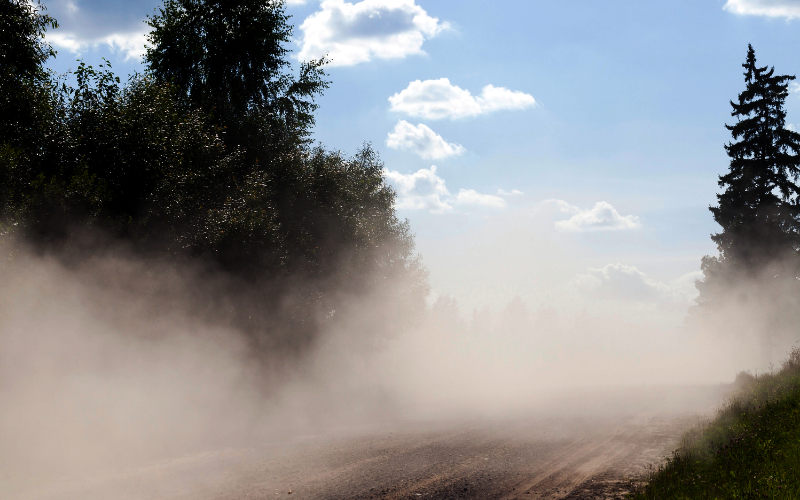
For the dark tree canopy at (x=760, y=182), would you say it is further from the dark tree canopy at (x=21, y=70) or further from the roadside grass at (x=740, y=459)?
the dark tree canopy at (x=21, y=70)

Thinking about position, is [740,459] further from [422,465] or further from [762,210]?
[762,210]

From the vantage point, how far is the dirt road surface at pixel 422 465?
8531 mm

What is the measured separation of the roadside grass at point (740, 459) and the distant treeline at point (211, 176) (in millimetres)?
13962

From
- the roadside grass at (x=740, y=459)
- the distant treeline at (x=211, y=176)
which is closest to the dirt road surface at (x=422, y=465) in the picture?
the roadside grass at (x=740, y=459)

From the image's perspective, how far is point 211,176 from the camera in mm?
18984

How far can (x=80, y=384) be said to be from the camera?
13367 millimetres

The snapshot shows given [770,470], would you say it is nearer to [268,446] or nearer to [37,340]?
[268,446]

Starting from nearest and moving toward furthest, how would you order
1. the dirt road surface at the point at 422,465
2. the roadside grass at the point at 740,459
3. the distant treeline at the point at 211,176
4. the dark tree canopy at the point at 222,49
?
the roadside grass at the point at 740,459, the dirt road surface at the point at 422,465, the distant treeline at the point at 211,176, the dark tree canopy at the point at 222,49

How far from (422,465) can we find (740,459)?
18.2 feet

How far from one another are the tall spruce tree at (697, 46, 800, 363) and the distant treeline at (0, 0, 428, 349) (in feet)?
67.4

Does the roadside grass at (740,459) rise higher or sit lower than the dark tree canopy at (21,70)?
lower

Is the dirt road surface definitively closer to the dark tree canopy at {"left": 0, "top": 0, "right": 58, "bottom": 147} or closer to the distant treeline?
the distant treeline

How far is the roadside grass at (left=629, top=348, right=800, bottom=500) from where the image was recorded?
23.6ft

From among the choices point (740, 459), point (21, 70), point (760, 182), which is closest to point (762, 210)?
point (760, 182)
